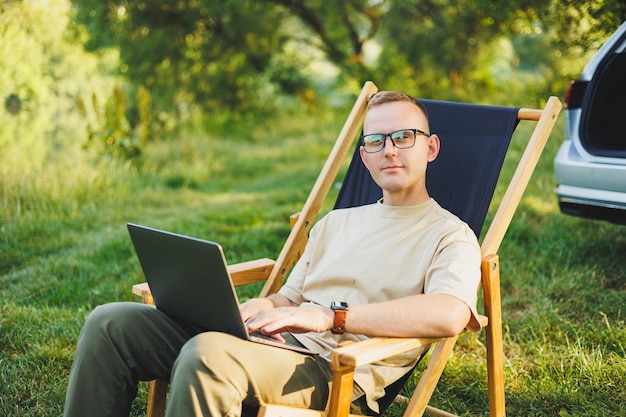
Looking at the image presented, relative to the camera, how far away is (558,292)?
3982 mm

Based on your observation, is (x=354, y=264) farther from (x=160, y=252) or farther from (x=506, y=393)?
(x=506, y=393)

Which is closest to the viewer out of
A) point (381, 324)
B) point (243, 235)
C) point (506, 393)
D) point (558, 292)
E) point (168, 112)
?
point (381, 324)

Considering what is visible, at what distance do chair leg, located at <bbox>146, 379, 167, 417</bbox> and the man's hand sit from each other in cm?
61

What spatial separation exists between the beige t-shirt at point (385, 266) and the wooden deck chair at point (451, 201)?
0.52ft

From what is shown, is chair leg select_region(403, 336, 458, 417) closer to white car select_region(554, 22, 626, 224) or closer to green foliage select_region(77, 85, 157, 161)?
white car select_region(554, 22, 626, 224)

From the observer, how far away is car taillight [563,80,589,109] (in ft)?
13.3

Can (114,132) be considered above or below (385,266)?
below

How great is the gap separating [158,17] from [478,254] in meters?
10.7

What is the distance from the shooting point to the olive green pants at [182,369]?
1963 mm

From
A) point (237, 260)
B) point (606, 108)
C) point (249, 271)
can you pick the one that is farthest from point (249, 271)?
point (606, 108)

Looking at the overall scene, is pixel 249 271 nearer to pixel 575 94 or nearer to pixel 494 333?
pixel 494 333

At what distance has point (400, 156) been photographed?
252 centimetres

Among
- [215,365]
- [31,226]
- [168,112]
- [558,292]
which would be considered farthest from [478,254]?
[168,112]

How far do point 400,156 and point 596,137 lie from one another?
203cm
